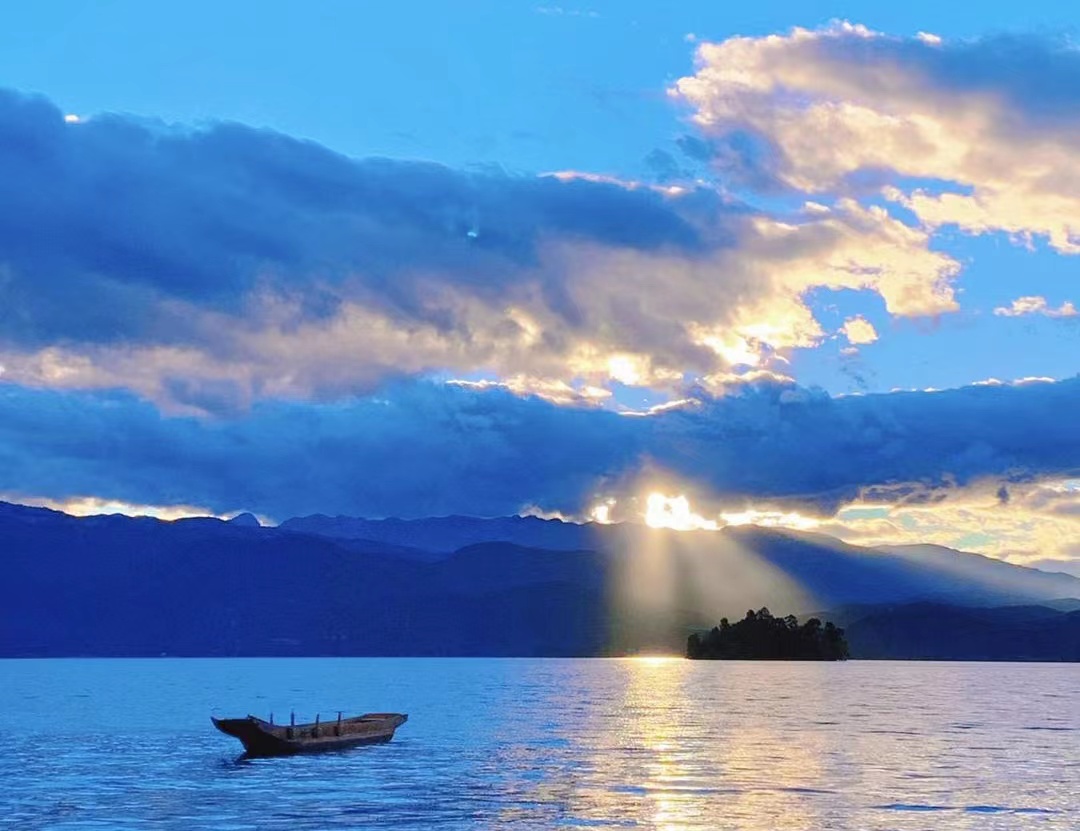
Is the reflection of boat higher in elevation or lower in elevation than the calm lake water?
higher

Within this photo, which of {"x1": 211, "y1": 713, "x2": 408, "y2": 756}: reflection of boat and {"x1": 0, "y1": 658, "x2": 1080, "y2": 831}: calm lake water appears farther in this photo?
{"x1": 211, "y1": 713, "x2": 408, "y2": 756}: reflection of boat

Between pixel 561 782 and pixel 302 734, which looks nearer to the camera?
pixel 561 782

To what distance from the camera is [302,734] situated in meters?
153

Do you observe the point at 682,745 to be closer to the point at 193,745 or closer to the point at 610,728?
the point at 610,728

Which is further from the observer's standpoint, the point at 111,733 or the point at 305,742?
the point at 111,733

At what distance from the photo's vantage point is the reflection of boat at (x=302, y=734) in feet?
473

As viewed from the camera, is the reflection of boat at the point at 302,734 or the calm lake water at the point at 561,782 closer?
the calm lake water at the point at 561,782

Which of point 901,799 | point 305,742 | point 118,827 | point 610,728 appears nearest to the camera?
point 118,827

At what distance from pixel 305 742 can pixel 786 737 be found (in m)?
59.4

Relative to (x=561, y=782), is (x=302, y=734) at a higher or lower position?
higher

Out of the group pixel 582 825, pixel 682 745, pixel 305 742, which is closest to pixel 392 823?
pixel 582 825

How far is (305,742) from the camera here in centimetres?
15038

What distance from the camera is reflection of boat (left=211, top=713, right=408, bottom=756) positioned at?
473 ft

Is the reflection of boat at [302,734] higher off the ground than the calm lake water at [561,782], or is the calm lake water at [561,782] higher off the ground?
the reflection of boat at [302,734]
